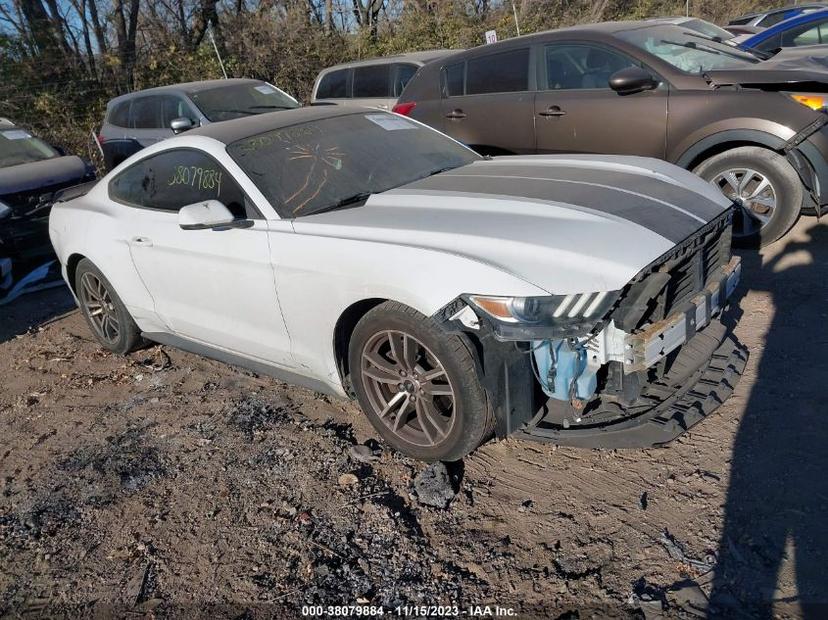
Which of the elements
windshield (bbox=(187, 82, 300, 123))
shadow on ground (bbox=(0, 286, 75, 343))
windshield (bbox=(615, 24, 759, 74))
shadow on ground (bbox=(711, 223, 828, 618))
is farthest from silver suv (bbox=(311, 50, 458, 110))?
shadow on ground (bbox=(711, 223, 828, 618))

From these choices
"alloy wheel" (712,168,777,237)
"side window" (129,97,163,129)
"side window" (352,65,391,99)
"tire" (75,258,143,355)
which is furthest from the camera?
"side window" (352,65,391,99)

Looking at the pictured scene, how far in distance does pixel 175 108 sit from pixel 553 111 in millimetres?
5727

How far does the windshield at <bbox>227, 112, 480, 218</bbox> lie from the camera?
3.75 m

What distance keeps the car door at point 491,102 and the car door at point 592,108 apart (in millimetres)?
171

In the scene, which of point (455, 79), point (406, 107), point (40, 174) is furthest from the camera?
point (40, 174)

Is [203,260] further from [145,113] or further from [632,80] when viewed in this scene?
[145,113]

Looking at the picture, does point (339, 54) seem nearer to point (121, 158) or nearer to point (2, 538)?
point (121, 158)

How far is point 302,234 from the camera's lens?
3449 mm

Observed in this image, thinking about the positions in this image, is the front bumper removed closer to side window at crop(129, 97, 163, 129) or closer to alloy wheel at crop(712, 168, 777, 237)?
alloy wheel at crop(712, 168, 777, 237)

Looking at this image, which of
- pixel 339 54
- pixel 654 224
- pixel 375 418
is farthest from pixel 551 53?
pixel 339 54

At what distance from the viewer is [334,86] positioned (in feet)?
36.0

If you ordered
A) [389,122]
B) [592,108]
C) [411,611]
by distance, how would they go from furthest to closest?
[592,108], [389,122], [411,611]

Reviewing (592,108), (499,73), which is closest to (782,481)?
(592,108)

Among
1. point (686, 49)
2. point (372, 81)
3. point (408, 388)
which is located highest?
point (686, 49)
